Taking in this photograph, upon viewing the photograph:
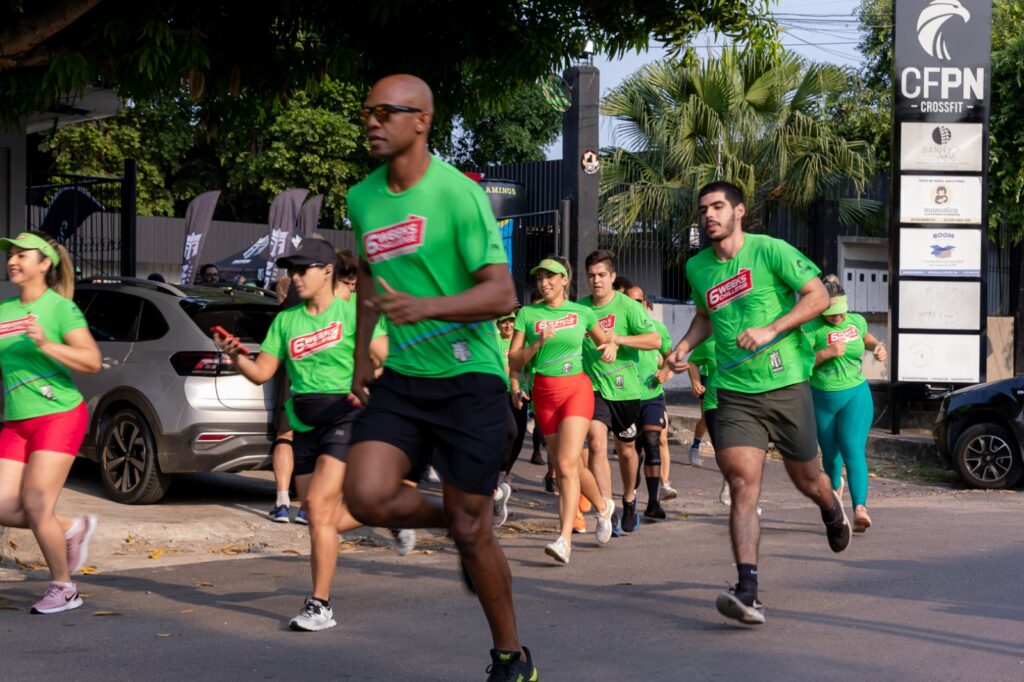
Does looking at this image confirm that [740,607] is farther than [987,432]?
No

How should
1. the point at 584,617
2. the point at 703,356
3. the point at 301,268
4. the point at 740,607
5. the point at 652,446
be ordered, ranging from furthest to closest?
the point at 703,356, the point at 652,446, the point at 301,268, the point at 584,617, the point at 740,607

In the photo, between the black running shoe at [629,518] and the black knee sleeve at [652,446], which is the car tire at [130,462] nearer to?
the black running shoe at [629,518]

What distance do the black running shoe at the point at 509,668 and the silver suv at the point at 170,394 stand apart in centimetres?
573

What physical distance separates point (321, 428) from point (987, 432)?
8743 millimetres

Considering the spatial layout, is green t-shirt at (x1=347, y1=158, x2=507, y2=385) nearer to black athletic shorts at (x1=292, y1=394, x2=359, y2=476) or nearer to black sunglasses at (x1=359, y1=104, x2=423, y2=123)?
black sunglasses at (x1=359, y1=104, x2=423, y2=123)

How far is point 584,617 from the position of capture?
662 centimetres

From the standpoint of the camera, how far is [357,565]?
8367 millimetres

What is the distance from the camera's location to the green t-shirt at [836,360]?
391 inches

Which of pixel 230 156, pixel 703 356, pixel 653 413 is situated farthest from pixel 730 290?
pixel 230 156

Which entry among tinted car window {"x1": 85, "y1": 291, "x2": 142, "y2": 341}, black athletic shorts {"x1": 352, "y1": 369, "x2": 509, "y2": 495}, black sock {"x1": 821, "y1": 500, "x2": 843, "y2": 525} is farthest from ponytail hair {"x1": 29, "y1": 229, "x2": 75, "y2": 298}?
black sock {"x1": 821, "y1": 500, "x2": 843, "y2": 525}

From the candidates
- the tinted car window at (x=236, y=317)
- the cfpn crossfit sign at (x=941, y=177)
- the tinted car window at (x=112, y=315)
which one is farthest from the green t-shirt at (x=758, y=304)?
the cfpn crossfit sign at (x=941, y=177)

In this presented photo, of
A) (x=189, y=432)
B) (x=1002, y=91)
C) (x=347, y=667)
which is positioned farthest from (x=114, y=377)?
(x=1002, y=91)

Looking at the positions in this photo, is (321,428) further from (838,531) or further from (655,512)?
(655,512)

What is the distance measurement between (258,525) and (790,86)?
17.9 meters
